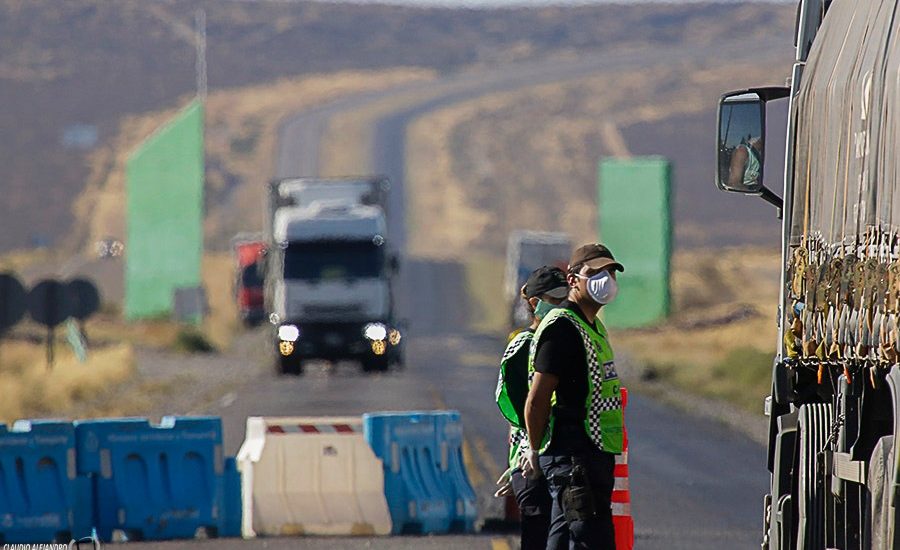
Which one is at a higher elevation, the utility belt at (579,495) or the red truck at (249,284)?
the utility belt at (579,495)

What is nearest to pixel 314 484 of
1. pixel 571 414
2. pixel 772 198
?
pixel 772 198

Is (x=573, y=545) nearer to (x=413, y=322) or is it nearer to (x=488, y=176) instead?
(x=413, y=322)

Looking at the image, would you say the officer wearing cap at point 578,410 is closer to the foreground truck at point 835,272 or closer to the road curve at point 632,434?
the foreground truck at point 835,272

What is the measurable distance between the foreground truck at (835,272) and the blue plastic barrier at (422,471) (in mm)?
4924

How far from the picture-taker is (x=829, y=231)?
779cm

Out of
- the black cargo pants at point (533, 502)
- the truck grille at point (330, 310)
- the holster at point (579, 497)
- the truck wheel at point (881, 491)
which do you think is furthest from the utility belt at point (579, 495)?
the truck grille at point (330, 310)

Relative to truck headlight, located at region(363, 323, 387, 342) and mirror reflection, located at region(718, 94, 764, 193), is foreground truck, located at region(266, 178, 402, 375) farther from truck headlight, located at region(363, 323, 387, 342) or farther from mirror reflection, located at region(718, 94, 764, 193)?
mirror reflection, located at region(718, 94, 764, 193)

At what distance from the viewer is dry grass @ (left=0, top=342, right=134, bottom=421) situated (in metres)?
29.2

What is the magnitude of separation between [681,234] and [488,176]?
13.6 metres

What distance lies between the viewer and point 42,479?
13.4 meters

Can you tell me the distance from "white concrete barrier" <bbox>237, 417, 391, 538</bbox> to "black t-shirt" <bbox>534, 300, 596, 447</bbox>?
5.62 m

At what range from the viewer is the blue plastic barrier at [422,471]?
13.9 metres

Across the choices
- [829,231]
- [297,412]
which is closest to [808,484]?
[829,231]

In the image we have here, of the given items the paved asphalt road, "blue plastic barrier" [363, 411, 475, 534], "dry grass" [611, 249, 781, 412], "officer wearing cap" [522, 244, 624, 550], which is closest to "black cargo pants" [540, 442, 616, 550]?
"officer wearing cap" [522, 244, 624, 550]
